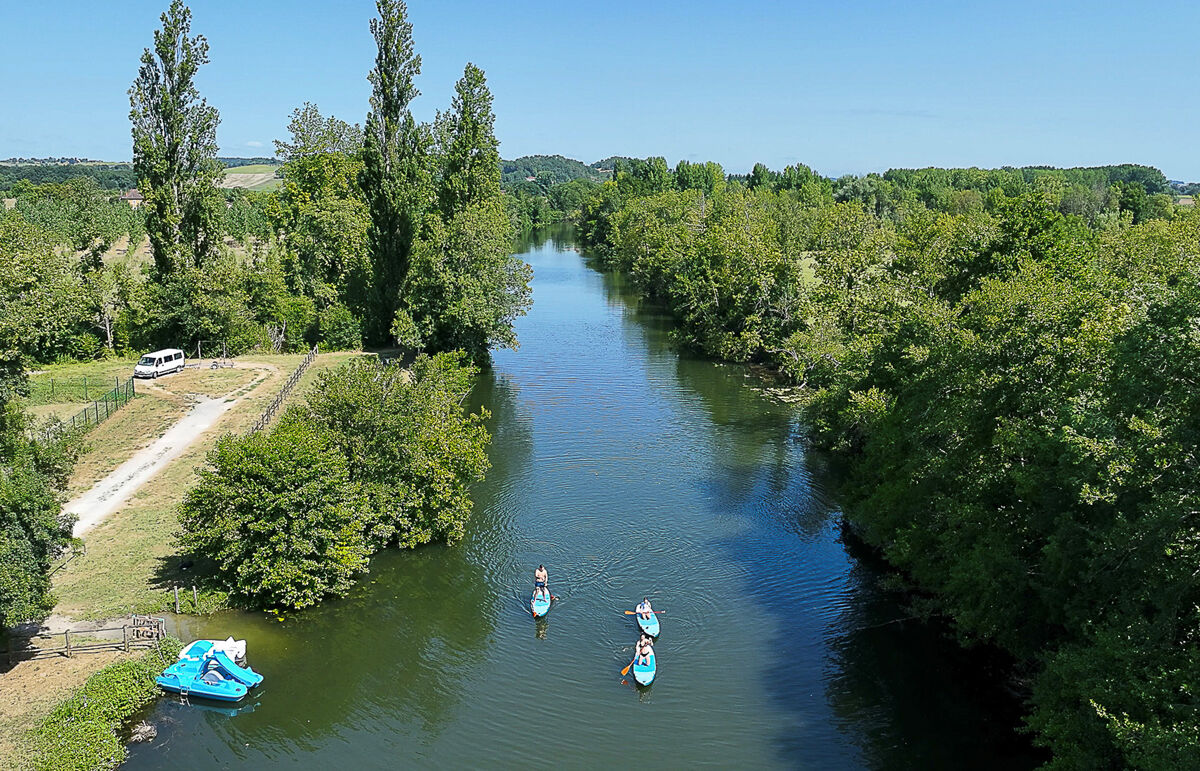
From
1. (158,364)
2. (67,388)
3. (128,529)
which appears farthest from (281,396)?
(128,529)

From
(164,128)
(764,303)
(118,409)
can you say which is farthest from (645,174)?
(118,409)

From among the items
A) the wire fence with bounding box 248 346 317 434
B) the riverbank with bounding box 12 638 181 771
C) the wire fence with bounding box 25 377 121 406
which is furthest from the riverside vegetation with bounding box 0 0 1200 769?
the wire fence with bounding box 25 377 121 406

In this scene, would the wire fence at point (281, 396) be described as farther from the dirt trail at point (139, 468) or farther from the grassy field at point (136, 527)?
the dirt trail at point (139, 468)

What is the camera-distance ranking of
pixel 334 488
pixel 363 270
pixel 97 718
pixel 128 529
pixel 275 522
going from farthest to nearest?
pixel 363 270 < pixel 128 529 < pixel 334 488 < pixel 275 522 < pixel 97 718

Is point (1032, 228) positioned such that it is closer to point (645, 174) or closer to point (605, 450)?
point (605, 450)

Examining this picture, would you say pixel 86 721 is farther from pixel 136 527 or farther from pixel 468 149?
pixel 468 149
